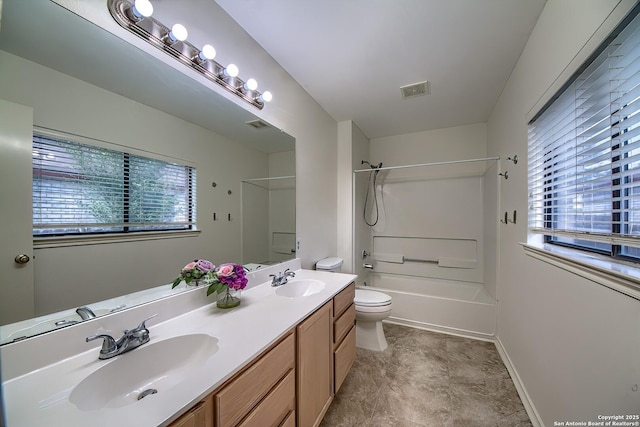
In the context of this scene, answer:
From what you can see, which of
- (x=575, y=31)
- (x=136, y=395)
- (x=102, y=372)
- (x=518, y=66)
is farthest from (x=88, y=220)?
(x=518, y=66)

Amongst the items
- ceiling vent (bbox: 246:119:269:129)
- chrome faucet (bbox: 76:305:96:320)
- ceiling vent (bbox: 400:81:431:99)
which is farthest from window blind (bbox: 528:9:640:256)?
chrome faucet (bbox: 76:305:96:320)

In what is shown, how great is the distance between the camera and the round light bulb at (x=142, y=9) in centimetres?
97

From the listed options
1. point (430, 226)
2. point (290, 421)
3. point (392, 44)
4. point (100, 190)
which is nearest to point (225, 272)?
point (100, 190)

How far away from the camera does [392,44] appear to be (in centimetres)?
167

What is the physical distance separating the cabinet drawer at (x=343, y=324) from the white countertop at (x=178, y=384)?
13.8 inches

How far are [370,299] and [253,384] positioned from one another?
157 centimetres

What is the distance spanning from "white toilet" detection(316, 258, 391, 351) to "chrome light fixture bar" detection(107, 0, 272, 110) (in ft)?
5.29

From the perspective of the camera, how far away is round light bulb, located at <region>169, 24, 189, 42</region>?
1.10 m

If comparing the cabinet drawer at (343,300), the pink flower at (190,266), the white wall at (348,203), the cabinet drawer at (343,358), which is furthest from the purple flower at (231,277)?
the white wall at (348,203)

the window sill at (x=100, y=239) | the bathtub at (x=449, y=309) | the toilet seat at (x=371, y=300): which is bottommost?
the bathtub at (x=449, y=309)

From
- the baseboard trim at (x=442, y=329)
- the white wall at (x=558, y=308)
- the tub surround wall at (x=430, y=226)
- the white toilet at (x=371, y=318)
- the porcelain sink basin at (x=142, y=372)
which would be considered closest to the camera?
the porcelain sink basin at (x=142, y=372)

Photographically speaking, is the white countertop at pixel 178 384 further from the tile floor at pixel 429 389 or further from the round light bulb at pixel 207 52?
the round light bulb at pixel 207 52

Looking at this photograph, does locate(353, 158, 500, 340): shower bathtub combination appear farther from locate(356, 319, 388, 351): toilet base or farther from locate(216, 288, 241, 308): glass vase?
locate(216, 288, 241, 308): glass vase

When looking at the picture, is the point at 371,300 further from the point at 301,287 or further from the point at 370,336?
the point at 301,287
